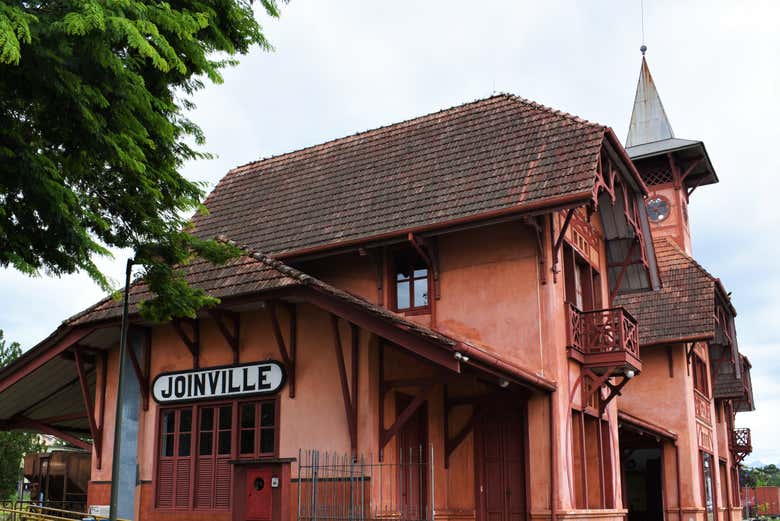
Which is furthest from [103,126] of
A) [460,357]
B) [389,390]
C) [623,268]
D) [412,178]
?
[623,268]

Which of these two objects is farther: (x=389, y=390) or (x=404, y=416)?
(x=389, y=390)

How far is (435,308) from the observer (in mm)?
17047

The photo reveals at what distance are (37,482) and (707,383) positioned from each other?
22.6 metres

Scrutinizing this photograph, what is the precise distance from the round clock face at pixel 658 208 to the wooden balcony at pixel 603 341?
61.4 ft

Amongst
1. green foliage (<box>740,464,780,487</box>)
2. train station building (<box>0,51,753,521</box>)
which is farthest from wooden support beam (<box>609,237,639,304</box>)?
green foliage (<box>740,464,780,487</box>)

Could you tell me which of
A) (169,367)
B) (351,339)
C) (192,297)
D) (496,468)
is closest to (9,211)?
(192,297)

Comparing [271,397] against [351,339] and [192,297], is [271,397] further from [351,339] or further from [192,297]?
[192,297]

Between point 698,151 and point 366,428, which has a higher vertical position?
point 698,151

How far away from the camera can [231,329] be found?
17.5m

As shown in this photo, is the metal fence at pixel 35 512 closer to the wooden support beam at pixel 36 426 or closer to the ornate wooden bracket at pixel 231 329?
the wooden support beam at pixel 36 426

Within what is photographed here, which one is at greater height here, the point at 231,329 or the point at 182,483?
the point at 231,329

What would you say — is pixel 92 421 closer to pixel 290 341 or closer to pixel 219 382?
pixel 219 382

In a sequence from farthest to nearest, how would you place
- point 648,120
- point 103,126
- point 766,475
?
point 766,475
point 648,120
point 103,126

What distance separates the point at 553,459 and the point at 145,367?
28.0 ft
